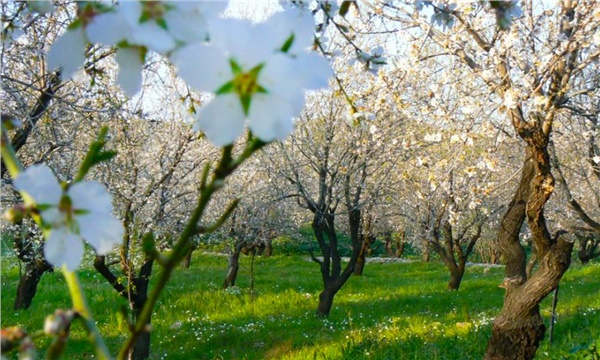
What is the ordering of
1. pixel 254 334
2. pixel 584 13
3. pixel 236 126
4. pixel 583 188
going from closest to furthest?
pixel 236 126 < pixel 584 13 < pixel 254 334 < pixel 583 188

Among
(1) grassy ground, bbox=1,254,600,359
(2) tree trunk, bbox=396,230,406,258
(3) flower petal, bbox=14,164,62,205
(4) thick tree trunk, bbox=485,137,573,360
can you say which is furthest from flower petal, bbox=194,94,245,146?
(2) tree trunk, bbox=396,230,406,258

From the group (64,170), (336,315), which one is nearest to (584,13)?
(64,170)

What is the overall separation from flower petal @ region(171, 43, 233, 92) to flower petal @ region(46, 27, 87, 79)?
0.30 ft

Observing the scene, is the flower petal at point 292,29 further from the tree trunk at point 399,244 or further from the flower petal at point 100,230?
the tree trunk at point 399,244

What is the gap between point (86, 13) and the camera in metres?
0.40

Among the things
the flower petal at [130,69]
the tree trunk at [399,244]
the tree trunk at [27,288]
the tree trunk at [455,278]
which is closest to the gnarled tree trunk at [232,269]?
the tree trunk at [455,278]

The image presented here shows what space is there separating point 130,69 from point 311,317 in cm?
981

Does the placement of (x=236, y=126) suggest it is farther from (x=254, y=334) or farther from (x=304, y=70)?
(x=254, y=334)

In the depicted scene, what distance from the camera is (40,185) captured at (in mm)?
370

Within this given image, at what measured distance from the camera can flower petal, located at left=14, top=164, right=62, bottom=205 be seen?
36 cm

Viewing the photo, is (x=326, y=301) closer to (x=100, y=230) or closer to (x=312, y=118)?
(x=312, y=118)

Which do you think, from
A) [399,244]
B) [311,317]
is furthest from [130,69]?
[399,244]

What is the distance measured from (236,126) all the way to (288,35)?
A: 59 mm

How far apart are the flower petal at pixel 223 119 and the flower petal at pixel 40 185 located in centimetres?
11
